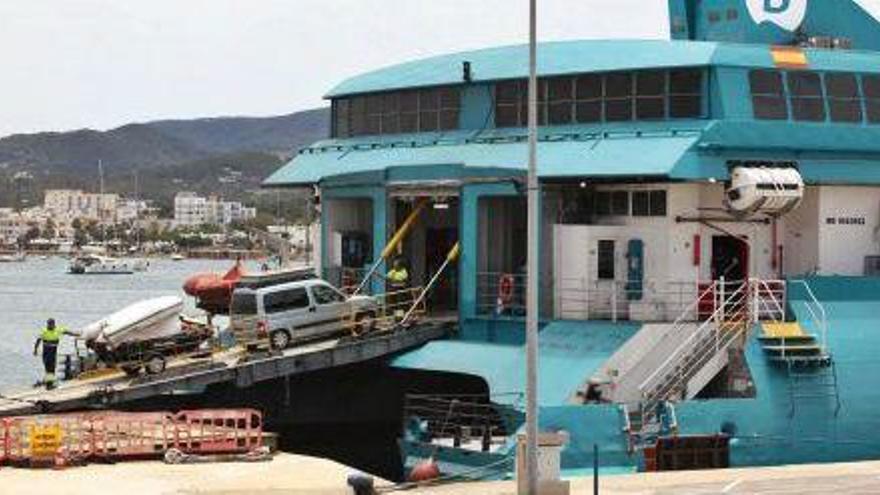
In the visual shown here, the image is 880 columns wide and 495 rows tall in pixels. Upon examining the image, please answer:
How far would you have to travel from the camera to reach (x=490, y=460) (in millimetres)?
30484

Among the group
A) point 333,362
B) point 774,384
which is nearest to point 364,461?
point 333,362

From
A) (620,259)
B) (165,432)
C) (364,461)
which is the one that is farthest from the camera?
(364,461)

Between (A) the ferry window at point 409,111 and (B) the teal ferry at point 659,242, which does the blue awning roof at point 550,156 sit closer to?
(B) the teal ferry at point 659,242

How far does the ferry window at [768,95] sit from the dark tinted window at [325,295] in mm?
10614

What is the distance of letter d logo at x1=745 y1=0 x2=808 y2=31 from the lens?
4159 cm

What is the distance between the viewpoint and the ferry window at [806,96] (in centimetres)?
3666

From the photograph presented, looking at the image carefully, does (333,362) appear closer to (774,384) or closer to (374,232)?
(374,232)

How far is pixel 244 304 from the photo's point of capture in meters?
38.0

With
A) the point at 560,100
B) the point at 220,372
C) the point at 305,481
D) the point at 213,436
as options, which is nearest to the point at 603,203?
the point at 560,100

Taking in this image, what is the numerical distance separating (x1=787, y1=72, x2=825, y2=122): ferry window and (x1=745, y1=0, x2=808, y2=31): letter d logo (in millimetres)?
4960

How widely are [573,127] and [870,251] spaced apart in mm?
7667

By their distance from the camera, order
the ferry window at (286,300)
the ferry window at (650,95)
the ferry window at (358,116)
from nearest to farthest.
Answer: the ferry window at (650,95) → the ferry window at (286,300) → the ferry window at (358,116)

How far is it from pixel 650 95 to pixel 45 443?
15757mm

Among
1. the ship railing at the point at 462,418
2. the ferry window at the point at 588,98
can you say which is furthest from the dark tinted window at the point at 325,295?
the ferry window at the point at 588,98
